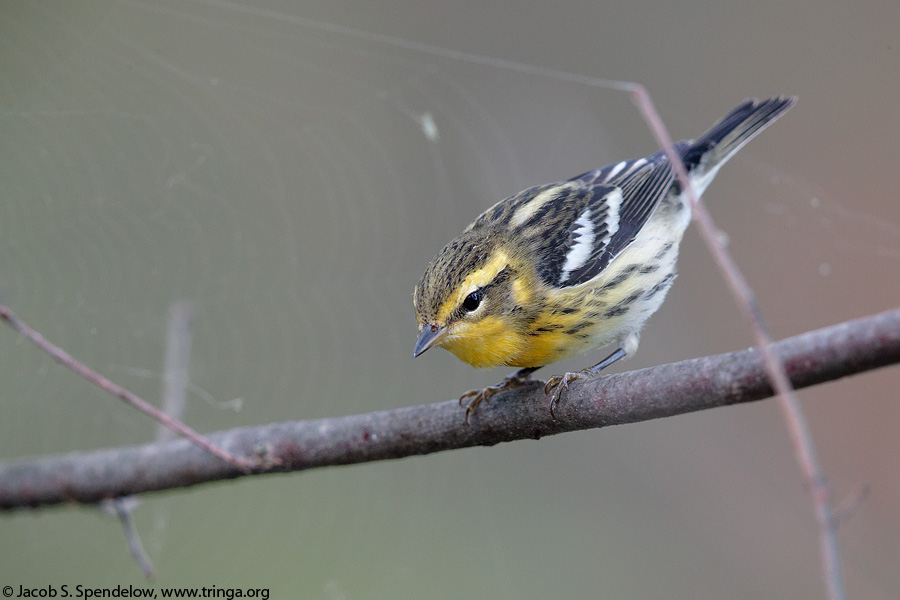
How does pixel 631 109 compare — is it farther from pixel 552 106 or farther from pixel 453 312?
pixel 453 312

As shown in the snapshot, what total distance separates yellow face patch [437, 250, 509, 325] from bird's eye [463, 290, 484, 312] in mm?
17

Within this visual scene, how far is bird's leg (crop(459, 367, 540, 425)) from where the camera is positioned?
240 cm

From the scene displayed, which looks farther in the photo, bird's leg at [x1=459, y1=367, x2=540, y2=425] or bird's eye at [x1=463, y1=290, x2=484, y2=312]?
bird's eye at [x1=463, y1=290, x2=484, y2=312]

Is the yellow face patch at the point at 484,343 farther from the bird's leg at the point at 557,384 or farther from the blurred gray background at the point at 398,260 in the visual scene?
the blurred gray background at the point at 398,260

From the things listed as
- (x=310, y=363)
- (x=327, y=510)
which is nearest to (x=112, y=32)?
(x=310, y=363)

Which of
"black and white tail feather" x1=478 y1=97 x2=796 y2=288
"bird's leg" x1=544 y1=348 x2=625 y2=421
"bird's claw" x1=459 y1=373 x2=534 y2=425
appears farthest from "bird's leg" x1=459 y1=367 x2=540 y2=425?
"black and white tail feather" x1=478 y1=97 x2=796 y2=288

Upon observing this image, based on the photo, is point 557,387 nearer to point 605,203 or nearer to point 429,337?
point 429,337

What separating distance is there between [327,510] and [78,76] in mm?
3519

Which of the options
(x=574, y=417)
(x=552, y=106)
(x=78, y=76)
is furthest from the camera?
(x=552, y=106)

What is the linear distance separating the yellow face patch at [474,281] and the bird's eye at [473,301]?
17 mm

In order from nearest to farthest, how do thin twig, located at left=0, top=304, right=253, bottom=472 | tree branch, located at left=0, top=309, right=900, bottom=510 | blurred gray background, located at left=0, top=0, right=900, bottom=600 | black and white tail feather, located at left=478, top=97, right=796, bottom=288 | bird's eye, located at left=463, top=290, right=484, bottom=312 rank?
tree branch, located at left=0, top=309, right=900, bottom=510, thin twig, located at left=0, top=304, right=253, bottom=472, bird's eye, located at left=463, top=290, right=484, bottom=312, black and white tail feather, located at left=478, top=97, right=796, bottom=288, blurred gray background, located at left=0, top=0, right=900, bottom=600

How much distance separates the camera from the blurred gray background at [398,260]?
Answer: 4.38 metres

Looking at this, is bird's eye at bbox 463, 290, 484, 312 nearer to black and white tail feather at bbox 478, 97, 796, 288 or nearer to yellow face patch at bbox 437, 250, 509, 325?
yellow face patch at bbox 437, 250, 509, 325

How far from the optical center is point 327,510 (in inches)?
213
